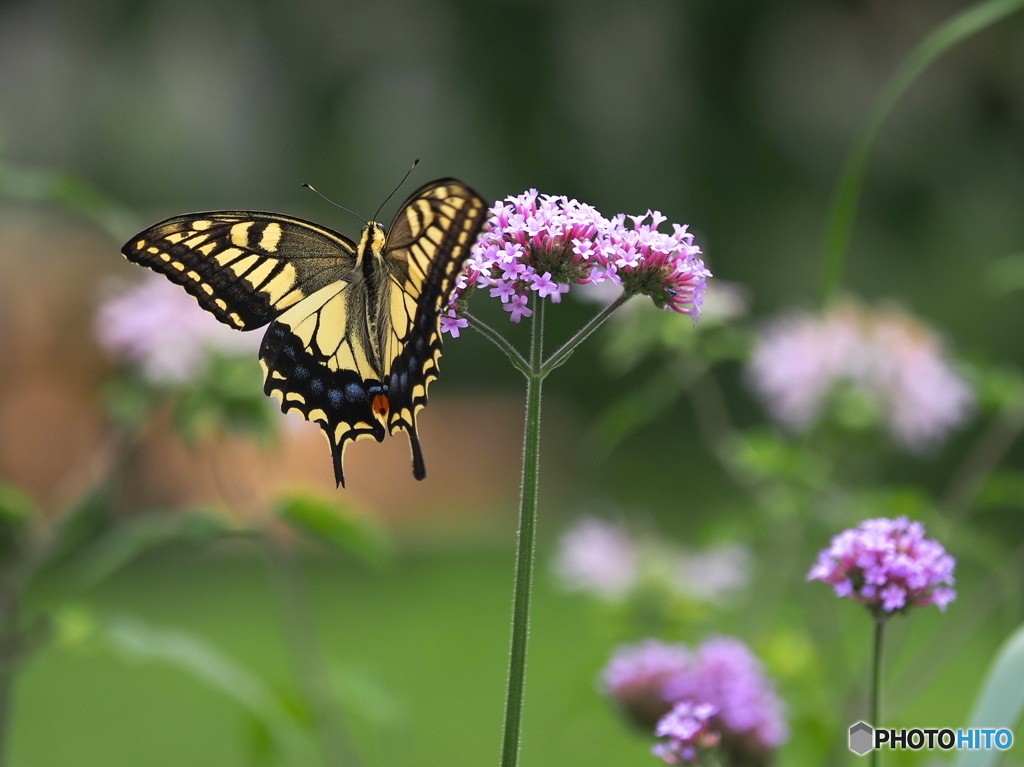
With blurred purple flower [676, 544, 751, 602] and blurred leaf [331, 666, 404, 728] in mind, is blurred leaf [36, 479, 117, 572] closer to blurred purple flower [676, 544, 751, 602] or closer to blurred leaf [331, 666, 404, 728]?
blurred leaf [331, 666, 404, 728]

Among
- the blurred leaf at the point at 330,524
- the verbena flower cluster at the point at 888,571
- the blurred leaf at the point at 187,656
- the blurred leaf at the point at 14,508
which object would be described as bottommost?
the verbena flower cluster at the point at 888,571

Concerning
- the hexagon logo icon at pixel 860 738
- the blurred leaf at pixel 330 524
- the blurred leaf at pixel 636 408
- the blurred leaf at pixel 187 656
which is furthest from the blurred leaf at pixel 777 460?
the blurred leaf at pixel 187 656

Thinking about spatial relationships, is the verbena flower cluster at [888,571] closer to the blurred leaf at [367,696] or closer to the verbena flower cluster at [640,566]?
the blurred leaf at [367,696]

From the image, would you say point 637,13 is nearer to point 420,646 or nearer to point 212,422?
point 420,646

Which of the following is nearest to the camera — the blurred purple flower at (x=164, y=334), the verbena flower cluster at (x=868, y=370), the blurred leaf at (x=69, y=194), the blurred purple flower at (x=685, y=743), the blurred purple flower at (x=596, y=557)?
the blurred purple flower at (x=685, y=743)

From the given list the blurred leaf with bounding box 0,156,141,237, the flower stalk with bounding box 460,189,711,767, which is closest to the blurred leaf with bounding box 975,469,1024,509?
the flower stalk with bounding box 460,189,711,767

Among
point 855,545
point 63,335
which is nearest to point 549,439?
point 63,335

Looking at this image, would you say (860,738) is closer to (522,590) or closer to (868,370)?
(522,590)
